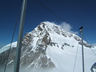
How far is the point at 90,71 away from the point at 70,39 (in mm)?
74894

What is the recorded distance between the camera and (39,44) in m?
156

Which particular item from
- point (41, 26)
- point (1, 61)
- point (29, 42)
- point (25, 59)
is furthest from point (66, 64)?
point (1, 61)

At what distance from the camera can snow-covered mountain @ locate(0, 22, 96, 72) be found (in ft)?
390

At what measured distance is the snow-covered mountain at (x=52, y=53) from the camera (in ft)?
390

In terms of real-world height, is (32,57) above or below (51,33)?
below

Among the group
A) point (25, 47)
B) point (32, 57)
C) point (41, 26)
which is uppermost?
point (41, 26)

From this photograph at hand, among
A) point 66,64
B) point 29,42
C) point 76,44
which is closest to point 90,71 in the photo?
point 66,64

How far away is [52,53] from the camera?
135750 millimetres

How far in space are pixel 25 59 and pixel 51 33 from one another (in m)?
48.5

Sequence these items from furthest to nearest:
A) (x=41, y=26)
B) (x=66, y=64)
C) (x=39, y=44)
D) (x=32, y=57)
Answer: (x=41, y=26)
(x=39, y=44)
(x=32, y=57)
(x=66, y=64)

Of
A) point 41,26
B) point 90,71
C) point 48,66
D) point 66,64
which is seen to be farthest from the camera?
point 41,26

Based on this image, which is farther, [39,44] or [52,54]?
[39,44]

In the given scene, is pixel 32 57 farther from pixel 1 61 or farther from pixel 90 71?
pixel 90 71

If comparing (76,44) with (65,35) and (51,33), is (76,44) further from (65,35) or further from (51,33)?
(51,33)
